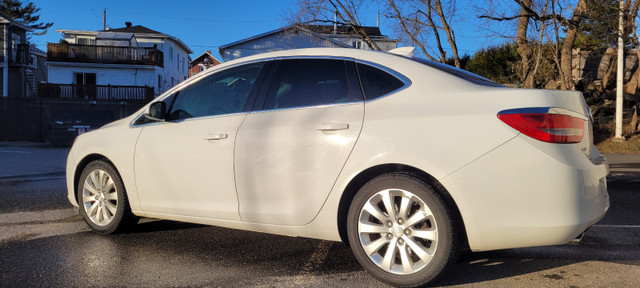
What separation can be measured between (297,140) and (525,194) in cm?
156

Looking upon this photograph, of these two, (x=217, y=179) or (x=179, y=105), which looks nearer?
(x=217, y=179)

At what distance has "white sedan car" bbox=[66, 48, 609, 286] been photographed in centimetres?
317

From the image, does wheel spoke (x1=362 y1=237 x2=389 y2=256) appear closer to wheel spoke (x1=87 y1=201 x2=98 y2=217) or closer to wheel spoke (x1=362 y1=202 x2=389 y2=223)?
wheel spoke (x1=362 y1=202 x2=389 y2=223)

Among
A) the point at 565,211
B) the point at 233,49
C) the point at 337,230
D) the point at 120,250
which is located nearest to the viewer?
the point at 565,211

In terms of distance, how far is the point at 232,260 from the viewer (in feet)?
13.6

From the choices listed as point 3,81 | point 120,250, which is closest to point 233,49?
point 3,81

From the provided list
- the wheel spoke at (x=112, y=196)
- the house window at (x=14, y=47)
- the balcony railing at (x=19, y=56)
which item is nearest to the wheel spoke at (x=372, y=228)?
the wheel spoke at (x=112, y=196)

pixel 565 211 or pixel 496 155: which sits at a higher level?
pixel 496 155

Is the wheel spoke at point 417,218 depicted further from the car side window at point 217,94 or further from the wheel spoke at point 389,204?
the car side window at point 217,94

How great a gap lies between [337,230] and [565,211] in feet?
4.81

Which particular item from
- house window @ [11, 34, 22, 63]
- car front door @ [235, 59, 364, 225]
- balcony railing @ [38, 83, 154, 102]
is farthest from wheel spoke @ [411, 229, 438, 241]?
house window @ [11, 34, 22, 63]

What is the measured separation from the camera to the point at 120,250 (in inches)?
175

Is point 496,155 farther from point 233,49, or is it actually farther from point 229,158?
point 233,49

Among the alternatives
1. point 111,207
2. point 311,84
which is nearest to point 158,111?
point 111,207
